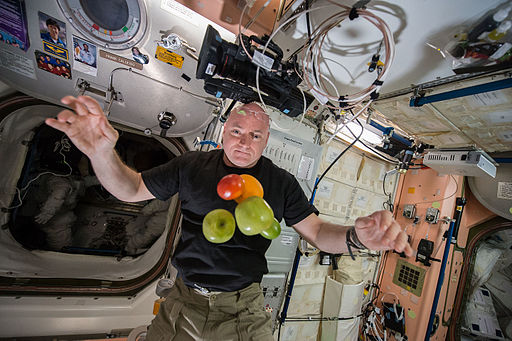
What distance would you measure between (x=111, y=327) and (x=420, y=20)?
4.13 metres

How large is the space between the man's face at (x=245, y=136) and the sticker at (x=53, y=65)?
5.26 ft

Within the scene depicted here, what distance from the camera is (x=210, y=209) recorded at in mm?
1286

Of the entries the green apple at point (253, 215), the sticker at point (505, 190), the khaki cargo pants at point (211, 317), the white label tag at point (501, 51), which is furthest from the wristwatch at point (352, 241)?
the sticker at point (505, 190)

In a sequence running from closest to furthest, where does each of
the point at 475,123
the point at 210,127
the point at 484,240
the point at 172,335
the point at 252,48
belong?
the point at 172,335
the point at 252,48
the point at 475,123
the point at 210,127
the point at 484,240

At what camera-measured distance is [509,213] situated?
2930mm

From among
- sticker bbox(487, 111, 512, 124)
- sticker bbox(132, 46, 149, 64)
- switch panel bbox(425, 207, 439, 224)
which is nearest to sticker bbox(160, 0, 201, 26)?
sticker bbox(132, 46, 149, 64)

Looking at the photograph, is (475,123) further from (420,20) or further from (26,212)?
(26,212)

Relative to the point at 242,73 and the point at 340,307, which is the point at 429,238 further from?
the point at 242,73

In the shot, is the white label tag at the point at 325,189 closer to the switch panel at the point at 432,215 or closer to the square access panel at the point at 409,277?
the switch panel at the point at 432,215

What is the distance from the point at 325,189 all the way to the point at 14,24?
377 centimetres

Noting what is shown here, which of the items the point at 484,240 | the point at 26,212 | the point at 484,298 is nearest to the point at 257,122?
the point at 26,212

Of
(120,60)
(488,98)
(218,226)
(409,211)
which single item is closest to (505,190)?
(409,211)

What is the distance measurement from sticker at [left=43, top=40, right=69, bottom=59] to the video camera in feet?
4.18

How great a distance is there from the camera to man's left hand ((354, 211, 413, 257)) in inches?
35.6
